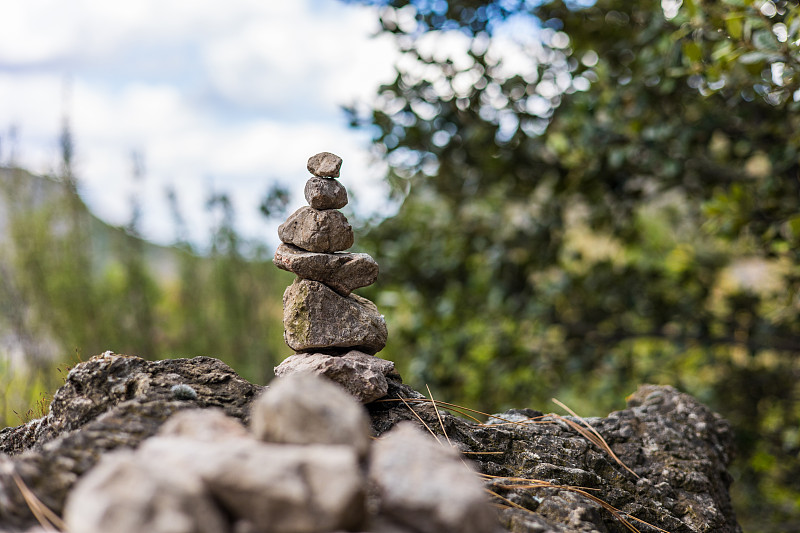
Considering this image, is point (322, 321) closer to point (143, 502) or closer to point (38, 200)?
point (143, 502)

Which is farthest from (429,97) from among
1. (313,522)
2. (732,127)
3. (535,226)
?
→ (313,522)

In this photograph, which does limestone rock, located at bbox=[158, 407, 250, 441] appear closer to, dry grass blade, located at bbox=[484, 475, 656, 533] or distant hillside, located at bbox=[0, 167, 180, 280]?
dry grass blade, located at bbox=[484, 475, 656, 533]

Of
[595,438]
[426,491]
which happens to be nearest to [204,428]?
[426,491]

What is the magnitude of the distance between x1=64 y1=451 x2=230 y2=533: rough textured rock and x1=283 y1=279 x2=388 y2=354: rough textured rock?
1451mm

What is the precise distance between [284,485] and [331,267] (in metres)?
1.65

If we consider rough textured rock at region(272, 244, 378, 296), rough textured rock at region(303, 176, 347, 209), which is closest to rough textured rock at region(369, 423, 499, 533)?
rough textured rock at region(272, 244, 378, 296)

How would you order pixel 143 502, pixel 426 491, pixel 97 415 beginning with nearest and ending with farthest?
pixel 143 502
pixel 426 491
pixel 97 415

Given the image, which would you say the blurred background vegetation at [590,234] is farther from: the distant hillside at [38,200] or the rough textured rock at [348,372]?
the rough textured rock at [348,372]

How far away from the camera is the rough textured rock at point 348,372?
10.0 ft

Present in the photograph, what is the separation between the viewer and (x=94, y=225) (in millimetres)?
10617

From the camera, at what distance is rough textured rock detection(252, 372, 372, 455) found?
1.96 meters

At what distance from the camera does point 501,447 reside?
3195 mm

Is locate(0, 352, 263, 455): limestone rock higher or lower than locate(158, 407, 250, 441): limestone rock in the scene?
lower

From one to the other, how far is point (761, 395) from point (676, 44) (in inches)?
Answer: 157
